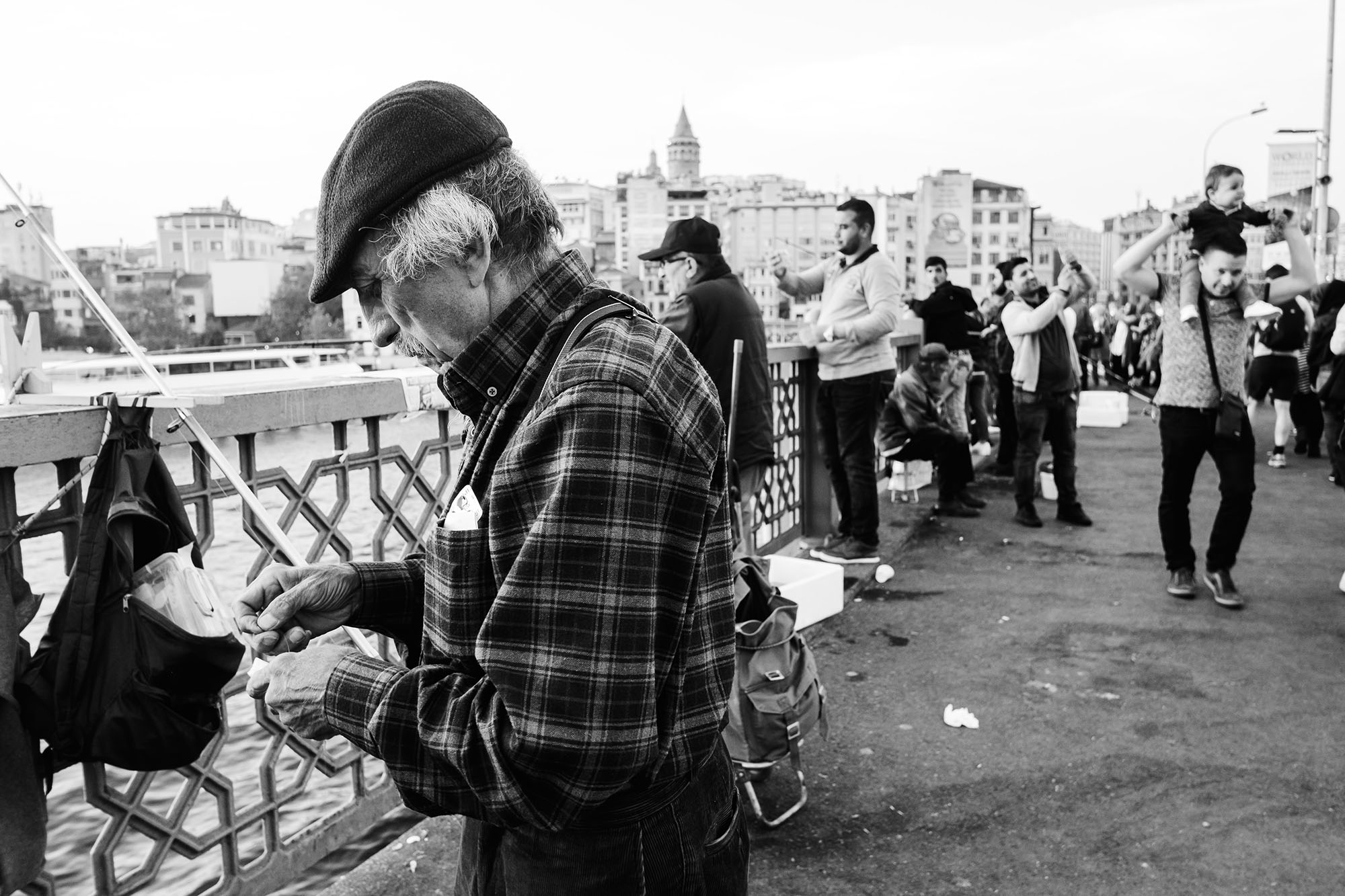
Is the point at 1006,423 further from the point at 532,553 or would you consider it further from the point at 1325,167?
the point at 1325,167

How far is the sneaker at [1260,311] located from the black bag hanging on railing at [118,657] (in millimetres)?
4846

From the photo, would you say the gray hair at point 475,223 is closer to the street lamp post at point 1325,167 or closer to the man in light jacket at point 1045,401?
the man in light jacket at point 1045,401

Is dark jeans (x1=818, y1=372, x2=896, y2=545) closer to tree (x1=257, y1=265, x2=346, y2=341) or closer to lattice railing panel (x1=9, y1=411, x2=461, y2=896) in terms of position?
lattice railing panel (x1=9, y1=411, x2=461, y2=896)

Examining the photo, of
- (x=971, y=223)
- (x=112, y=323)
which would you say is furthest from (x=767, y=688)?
(x=971, y=223)

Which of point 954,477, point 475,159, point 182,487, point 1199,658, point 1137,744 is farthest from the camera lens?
point 954,477

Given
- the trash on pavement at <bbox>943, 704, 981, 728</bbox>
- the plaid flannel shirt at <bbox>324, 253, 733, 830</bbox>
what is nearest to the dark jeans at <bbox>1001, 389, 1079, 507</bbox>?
the trash on pavement at <bbox>943, 704, 981, 728</bbox>

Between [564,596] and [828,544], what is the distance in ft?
20.0

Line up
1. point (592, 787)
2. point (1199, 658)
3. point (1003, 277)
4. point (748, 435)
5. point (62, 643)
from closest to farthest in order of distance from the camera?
point (592, 787) → point (62, 643) → point (1199, 658) → point (748, 435) → point (1003, 277)

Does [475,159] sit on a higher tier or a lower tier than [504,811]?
higher

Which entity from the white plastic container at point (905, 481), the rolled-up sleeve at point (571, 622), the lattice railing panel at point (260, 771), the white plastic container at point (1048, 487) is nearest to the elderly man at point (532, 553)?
the rolled-up sleeve at point (571, 622)

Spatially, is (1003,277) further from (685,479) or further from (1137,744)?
(685,479)

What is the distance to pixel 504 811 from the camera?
1299mm

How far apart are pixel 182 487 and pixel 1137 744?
11.0 ft

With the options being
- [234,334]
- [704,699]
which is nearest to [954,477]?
[704,699]
